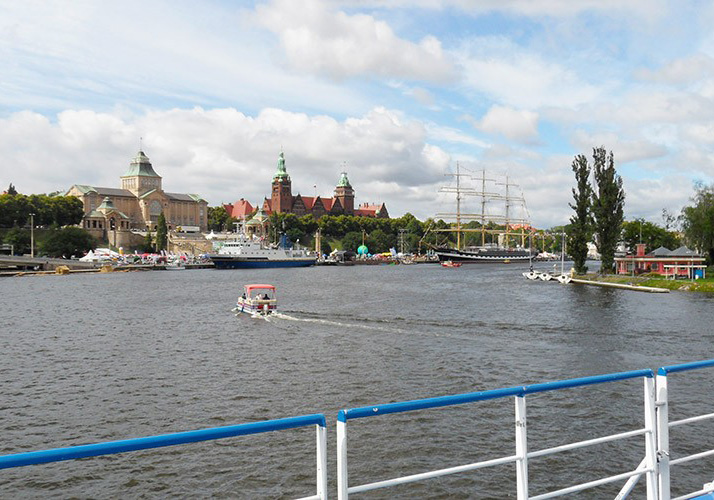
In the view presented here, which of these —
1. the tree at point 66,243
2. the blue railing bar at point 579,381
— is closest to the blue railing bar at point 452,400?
the blue railing bar at point 579,381

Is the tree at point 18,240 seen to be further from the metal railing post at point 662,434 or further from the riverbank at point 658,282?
the metal railing post at point 662,434

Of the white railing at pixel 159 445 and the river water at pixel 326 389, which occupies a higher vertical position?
the white railing at pixel 159 445

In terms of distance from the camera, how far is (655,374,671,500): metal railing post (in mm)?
6082

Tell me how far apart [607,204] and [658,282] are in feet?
Answer: 49.5

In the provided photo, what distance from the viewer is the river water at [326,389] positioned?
57.8 feet

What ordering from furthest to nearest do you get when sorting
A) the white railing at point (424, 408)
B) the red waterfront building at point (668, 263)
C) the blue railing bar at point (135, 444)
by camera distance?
the red waterfront building at point (668, 263), the white railing at point (424, 408), the blue railing bar at point (135, 444)

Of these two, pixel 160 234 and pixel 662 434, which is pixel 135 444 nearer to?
pixel 662 434

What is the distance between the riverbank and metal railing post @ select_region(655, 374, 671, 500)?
265 feet

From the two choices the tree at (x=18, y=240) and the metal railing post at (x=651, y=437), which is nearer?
the metal railing post at (x=651, y=437)

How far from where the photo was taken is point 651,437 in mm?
6152

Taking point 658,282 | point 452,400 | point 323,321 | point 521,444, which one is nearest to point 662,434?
point 521,444

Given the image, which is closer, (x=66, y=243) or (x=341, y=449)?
(x=341, y=449)

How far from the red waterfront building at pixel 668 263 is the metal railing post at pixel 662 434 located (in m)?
94.3

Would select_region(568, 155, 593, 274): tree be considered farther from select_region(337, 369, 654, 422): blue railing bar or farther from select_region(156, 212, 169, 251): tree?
select_region(156, 212, 169, 251): tree
